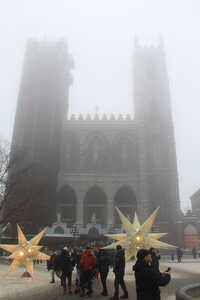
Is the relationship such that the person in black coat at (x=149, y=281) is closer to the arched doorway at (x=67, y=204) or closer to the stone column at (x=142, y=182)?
the stone column at (x=142, y=182)

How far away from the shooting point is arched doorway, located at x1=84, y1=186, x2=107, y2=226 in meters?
37.6

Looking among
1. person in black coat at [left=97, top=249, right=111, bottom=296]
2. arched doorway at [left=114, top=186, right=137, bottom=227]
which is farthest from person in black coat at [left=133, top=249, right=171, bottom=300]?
arched doorway at [left=114, top=186, right=137, bottom=227]

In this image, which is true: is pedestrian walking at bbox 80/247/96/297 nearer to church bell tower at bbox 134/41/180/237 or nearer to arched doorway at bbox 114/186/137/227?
church bell tower at bbox 134/41/180/237

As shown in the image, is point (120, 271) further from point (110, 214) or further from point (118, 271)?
point (110, 214)

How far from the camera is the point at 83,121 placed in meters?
42.4

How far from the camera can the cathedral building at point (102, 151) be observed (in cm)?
3731

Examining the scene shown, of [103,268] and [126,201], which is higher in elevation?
[126,201]

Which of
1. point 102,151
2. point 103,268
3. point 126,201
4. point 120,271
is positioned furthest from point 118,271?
point 102,151

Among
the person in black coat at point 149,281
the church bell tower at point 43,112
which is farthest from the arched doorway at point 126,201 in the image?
the person in black coat at point 149,281

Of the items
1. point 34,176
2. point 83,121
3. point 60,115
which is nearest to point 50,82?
point 60,115

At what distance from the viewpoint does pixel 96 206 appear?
38.3 meters

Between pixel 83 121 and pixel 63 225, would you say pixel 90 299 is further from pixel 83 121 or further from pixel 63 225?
pixel 83 121

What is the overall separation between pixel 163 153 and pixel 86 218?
1490cm

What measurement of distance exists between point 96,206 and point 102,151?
842 centimetres
